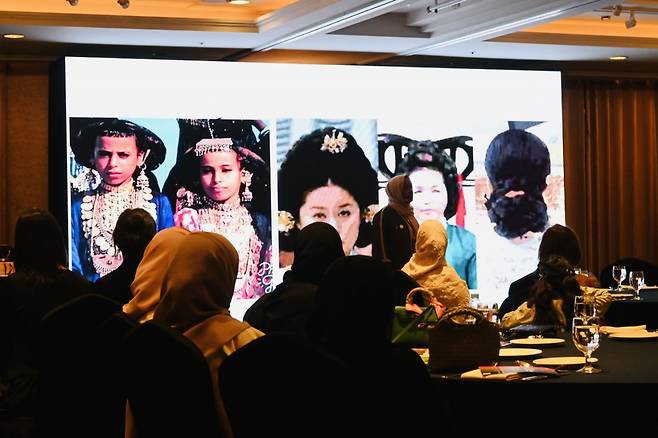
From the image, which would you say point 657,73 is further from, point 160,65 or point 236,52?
point 160,65

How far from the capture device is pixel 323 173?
31.3ft

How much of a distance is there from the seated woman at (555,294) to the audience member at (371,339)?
1.86m

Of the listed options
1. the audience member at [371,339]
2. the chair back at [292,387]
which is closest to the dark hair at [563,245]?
the audience member at [371,339]

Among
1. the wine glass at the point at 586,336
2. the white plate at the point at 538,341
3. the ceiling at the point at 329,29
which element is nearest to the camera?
the wine glass at the point at 586,336

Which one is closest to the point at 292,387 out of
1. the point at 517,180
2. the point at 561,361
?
the point at 561,361

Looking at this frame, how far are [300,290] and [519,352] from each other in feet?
3.97

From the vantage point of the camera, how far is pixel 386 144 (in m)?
9.78

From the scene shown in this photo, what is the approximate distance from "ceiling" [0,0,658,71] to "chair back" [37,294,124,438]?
4126 mm

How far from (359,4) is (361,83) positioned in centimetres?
236

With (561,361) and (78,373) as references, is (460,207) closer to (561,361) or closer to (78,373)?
(561,361)

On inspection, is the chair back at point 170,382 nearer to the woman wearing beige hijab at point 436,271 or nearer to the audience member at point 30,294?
the audience member at point 30,294

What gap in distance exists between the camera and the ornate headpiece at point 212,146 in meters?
9.10

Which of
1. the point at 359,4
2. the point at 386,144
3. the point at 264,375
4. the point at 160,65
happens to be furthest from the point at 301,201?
the point at 264,375

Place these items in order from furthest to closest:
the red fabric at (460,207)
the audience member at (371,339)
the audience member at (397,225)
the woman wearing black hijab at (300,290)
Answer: the red fabric at (460,207), the audience member at (397,225), the woman wearing black hijab at (300,290), the audience member at (371,339)
